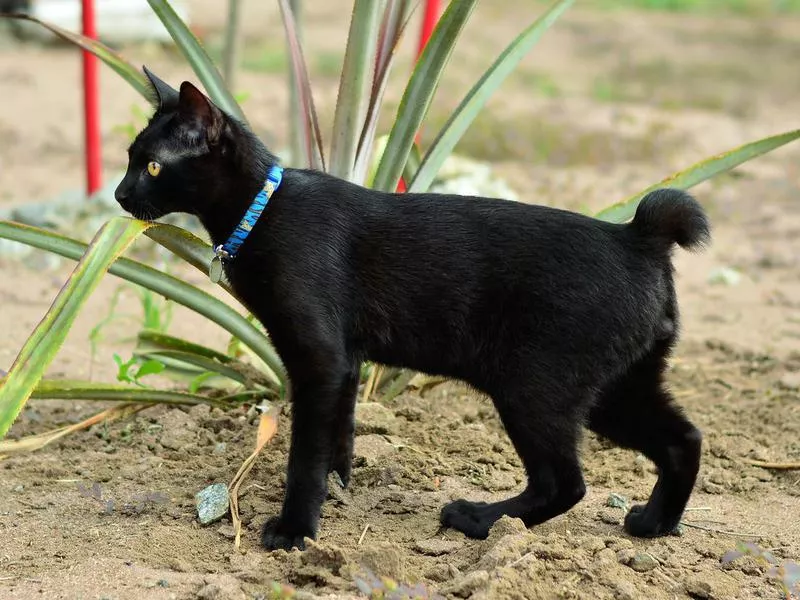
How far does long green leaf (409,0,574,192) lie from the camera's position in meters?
3.41

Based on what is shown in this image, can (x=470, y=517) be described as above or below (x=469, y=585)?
above

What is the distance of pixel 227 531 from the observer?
2.67 metres

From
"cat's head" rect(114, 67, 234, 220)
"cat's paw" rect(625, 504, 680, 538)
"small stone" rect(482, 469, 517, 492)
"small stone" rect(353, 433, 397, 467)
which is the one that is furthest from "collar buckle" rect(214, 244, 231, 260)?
"cat's paw" rect(625, 504, 680, 538)

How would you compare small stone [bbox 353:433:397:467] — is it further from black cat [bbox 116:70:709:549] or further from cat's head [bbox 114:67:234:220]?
cat's head [bbox 114:67:234:220]

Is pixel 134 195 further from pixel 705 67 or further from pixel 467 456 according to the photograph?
pixel 705 67

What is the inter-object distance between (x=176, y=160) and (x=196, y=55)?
29.5 inches

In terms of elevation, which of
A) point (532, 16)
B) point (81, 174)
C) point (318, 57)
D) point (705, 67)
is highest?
point (532, 16)

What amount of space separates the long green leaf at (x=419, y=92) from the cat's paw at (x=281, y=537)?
1.15 metres

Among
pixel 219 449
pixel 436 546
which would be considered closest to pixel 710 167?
pixel 436 546

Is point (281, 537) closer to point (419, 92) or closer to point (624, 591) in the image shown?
point (624, 591)

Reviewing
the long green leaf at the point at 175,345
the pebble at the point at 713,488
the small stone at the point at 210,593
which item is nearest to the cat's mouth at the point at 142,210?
the long green leaf at the point at 175,345

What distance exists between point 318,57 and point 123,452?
6.66m

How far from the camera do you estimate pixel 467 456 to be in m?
3.18

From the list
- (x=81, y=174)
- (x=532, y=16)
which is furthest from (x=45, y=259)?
(x=532, y=16)
